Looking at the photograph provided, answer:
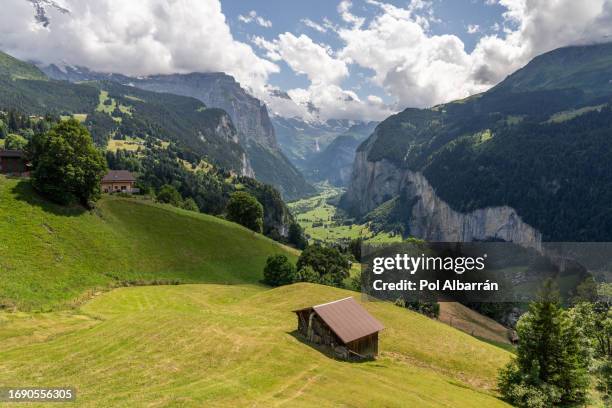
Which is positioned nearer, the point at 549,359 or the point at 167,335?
the point at 167,335

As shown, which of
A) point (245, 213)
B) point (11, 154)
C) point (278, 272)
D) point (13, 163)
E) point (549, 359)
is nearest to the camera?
point (549, 359)

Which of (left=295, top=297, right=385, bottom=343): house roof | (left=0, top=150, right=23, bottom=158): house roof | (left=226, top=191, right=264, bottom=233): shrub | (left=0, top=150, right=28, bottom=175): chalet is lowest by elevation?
(left=295, top=297, right=385, bottom=343): house roof

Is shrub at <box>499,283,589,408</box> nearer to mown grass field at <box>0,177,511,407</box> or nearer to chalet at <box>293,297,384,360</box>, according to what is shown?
mown grass field at <box>0,177,511,407</box>

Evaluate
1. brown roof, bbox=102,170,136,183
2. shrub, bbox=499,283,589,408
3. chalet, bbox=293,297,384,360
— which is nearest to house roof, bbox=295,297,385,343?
chalet, bbox=293,297,384,360

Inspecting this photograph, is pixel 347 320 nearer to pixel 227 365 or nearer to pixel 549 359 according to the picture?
pixel 227 365

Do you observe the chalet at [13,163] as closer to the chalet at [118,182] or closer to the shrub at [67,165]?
the shrub at [67,165]

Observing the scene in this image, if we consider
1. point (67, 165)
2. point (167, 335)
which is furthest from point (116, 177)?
point (167, 335)

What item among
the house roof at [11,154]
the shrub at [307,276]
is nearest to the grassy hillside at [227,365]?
the shrub at [307,276]
